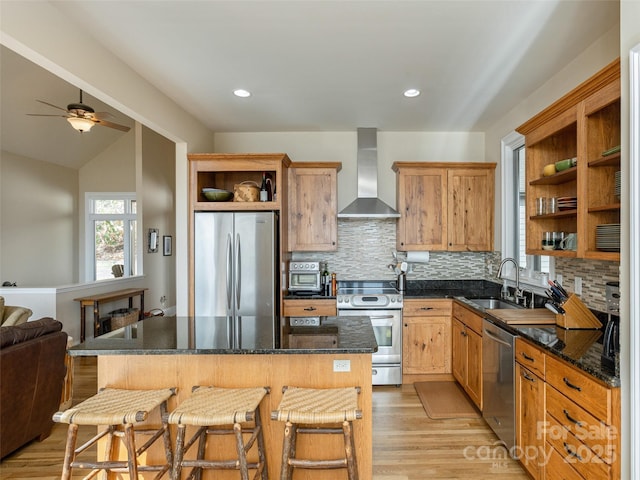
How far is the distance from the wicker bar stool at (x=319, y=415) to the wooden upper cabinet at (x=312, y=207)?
226 centimetres

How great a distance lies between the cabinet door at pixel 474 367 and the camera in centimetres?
290

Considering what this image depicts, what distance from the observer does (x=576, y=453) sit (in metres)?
1.67

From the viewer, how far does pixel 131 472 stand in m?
1.64

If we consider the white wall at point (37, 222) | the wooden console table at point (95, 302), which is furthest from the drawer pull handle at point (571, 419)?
the white wall at point (37, 222)

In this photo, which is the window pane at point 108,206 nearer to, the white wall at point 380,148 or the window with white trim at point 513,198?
the white wall at point 380,148

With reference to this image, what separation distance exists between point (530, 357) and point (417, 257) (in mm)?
2145

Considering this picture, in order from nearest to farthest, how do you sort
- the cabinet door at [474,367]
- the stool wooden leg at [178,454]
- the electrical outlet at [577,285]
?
1. the stool wooden leg at [178,454]
2. the electrical outlet at [577,285]
3. the cabinet door at [474,367]

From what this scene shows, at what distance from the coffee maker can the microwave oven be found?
99.5 inches

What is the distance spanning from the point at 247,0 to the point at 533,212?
2.47 m

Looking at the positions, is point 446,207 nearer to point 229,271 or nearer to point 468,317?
point 468,317

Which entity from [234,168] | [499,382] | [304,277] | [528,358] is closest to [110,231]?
[234,168]

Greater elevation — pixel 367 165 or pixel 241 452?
pixel 367 165

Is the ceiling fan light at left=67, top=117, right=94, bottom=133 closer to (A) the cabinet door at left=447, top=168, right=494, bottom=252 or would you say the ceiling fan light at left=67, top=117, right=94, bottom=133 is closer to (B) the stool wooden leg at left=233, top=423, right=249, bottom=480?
(B) the stool wooden leg at left=233, top=423, right=249, bottom=480

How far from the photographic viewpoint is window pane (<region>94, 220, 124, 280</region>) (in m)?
7.10
